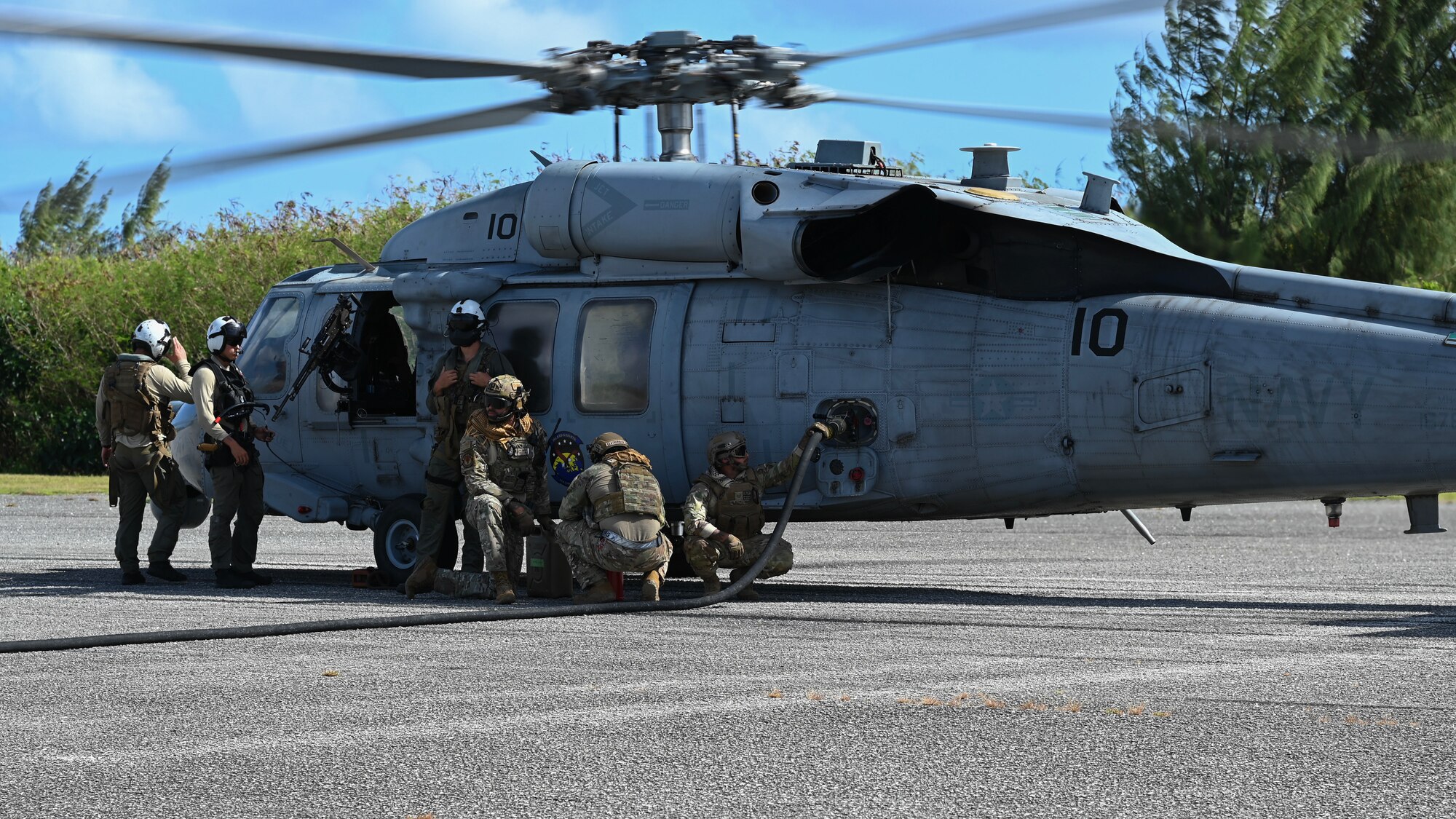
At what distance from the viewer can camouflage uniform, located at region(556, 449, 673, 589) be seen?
36.0 ft

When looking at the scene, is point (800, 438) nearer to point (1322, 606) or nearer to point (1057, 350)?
point (1057, 350)

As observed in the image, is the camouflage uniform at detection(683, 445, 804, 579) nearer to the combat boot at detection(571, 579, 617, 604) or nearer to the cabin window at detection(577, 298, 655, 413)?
the combat boot at detection(571, 579, 617, 604)

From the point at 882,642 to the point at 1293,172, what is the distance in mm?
19022

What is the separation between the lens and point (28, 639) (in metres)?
9.04

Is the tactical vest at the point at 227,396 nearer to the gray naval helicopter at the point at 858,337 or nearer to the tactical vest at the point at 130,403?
the tactical vest at the point at 130,403

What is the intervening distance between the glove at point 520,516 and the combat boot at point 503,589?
1.14 ft

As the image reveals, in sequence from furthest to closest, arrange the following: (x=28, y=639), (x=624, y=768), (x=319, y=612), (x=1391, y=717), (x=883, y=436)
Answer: (x=883, y=436), (x=319, y=612), (x=28, y=639), (x=1391, y=717), (x=624, y=768)

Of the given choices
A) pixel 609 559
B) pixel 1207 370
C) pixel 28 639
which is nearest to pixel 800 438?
pixel 609 559

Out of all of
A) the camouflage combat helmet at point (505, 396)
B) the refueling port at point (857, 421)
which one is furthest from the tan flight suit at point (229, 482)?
the refueling port at point (857, 421)

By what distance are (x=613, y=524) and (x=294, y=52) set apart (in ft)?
12.3

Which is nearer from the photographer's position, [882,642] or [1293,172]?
[882,642]

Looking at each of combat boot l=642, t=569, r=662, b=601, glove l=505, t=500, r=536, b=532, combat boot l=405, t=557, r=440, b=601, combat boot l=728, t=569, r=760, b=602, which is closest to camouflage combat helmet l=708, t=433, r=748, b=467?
combat boot l=728, t=569, r=760, b=602

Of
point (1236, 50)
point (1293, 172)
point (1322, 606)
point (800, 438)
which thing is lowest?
point (1322, 606)

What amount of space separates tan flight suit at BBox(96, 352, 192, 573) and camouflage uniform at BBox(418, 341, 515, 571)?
6.73 feet
